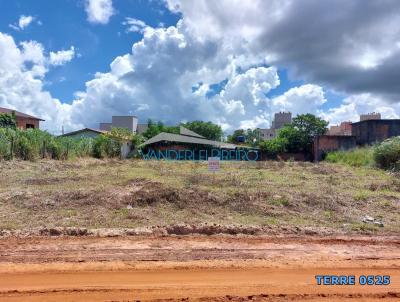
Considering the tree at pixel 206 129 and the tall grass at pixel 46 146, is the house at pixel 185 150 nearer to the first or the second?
the tall grass at pixel 46 146

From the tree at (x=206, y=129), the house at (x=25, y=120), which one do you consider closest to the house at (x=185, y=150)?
the house at (x=25, y=120)

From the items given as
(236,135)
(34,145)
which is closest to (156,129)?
(236,135)

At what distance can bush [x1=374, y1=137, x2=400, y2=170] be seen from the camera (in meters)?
21.6

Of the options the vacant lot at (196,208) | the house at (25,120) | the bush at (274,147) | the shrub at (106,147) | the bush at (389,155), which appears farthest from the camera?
the house at (25,120)

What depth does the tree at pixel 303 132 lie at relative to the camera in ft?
138

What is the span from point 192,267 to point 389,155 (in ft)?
66.4

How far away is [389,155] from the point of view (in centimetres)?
2219

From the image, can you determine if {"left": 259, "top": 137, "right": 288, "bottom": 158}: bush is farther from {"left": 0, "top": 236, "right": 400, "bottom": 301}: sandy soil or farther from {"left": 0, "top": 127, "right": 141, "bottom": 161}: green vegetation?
{"left": 0, "top": 236, "right": 400, "bottom": 301}: sandy soil

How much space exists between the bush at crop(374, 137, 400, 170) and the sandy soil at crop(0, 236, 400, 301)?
53.3ft

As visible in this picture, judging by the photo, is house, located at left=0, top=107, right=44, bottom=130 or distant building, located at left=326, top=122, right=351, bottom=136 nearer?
house, located at left=0, top=107, right=44, bottom=130

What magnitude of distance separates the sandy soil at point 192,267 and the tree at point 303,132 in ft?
115

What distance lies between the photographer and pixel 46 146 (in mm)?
26125

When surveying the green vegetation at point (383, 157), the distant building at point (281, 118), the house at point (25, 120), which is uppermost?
the distant building at point (281, 118)

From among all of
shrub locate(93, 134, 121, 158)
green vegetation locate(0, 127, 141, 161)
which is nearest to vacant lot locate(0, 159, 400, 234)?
green vegetation locate(0, 127, 141, 161)
